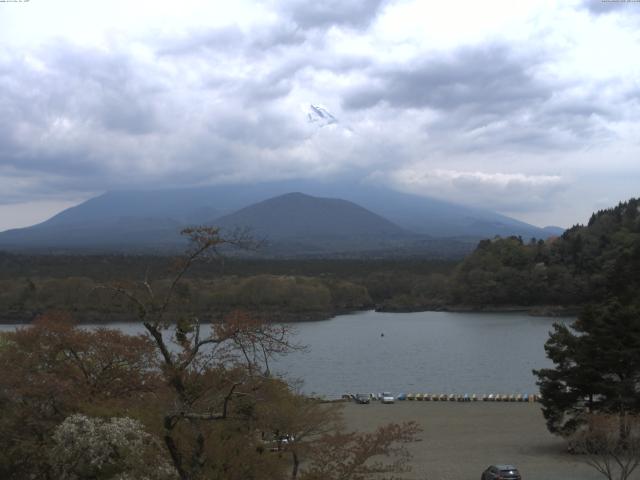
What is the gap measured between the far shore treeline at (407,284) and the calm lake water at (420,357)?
6570 millimetres

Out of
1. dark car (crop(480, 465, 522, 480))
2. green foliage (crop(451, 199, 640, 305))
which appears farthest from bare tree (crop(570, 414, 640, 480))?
green foliage (crop(451, 199, 640, 305))

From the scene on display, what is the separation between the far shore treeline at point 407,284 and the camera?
205 feet

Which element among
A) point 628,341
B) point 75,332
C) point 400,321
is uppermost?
point 75,332

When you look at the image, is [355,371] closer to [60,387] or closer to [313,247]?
[60,387]

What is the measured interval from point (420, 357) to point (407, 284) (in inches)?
1748

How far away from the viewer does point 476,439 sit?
18.9 meters

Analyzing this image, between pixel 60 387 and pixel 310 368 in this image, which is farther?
pixel 310 368

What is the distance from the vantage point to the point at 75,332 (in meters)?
10.8

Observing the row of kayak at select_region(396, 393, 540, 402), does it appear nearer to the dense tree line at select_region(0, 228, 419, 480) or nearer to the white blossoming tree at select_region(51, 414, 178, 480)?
the dense tree line at select_region(0, 228, 419, 480)

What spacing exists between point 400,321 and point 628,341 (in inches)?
1822

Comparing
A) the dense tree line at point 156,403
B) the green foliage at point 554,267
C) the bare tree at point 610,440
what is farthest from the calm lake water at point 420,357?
the dense tree line at point 156,403

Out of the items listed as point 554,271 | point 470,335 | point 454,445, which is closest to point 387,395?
point 454,445

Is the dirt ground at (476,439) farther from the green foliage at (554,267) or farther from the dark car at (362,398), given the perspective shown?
the green foliage at (554,267)

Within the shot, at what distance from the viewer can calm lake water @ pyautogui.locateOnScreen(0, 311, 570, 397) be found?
3030 cm
